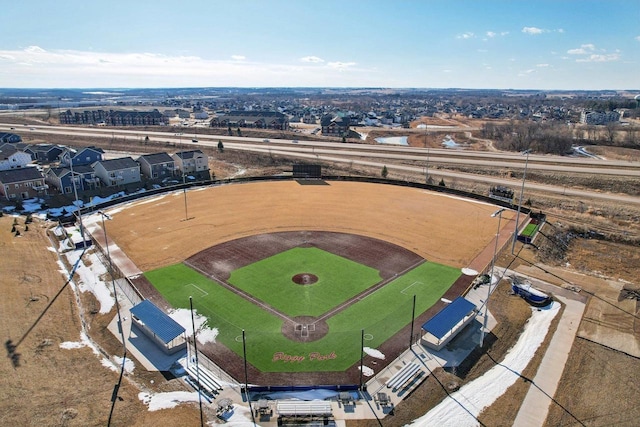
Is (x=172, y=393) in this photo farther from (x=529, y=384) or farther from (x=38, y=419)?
(x=529, y=384)

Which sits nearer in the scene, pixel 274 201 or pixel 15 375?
pixel 15 375

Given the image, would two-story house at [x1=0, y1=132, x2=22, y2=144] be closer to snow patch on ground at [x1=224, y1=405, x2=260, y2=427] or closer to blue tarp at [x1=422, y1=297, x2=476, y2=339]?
snow patch on ground at [x1=224, y1=405, x2=260, y2=427]

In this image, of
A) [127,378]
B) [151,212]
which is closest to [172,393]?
[127,378]

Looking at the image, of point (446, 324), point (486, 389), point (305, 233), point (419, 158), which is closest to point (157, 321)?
point (446, 324)

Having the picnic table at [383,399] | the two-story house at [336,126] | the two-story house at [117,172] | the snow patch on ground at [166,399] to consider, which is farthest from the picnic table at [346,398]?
the two-story house at [336,126]

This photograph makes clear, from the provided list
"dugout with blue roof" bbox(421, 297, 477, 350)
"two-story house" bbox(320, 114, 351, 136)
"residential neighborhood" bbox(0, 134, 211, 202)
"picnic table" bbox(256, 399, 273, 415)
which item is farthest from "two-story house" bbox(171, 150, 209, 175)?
"two-story house" bbox(320, 114, 351, 136)

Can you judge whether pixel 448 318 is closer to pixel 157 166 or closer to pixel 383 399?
pixel 383 399

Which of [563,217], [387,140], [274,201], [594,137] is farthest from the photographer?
[387,140]
